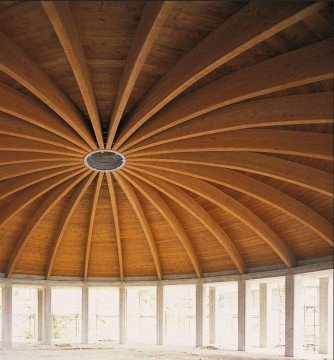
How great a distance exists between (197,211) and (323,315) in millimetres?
11030

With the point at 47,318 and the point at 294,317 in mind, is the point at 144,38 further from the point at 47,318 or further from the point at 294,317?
the point at 47,318

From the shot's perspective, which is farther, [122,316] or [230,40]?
[122,316]

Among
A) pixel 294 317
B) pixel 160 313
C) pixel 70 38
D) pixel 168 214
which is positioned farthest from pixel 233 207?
pixel 70 38

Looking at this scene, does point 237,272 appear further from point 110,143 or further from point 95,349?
point 110,143

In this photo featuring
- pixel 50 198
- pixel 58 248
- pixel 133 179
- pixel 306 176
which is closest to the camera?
pixel 306 176

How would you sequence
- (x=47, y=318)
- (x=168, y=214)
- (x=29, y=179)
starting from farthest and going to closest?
(x=47, y=318), (x=168, y=214), (x=29, y=179)

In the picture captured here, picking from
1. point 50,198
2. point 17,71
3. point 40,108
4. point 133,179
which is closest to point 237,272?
point 133,179

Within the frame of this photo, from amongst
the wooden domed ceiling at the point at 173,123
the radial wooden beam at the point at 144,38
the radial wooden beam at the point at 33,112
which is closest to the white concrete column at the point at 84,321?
the wooden domed ceiling at the point at 173,123

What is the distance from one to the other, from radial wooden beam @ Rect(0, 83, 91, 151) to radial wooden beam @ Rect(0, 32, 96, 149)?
54 cm

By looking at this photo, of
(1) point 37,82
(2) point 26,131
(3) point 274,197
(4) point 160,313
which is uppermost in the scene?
(1) point 37,82

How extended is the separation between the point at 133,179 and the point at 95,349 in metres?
11.8

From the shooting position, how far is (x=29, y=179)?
928 inches

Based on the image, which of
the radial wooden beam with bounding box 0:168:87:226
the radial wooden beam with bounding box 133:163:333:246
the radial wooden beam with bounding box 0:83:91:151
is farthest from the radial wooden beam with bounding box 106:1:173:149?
the radial wooden beam with bounding box 0:168:87:226

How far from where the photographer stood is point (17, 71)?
46.7 feet
